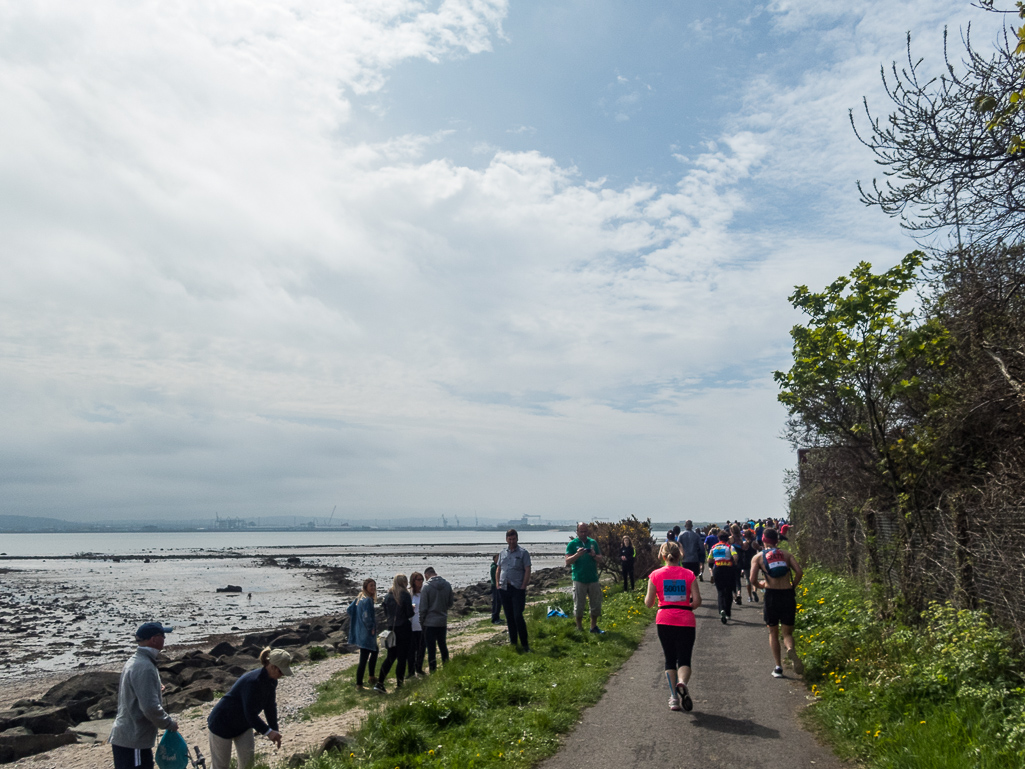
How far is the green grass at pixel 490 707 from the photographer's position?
23.1 ft

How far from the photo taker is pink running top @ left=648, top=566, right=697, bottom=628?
8.15 metres

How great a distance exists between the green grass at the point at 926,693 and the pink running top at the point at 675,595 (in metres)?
1.66

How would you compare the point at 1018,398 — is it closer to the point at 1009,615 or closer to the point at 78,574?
the point at 1009,615

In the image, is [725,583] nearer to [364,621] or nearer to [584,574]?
[584,574]

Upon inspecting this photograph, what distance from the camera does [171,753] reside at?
6.91 metres

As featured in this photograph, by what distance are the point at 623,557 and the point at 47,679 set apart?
18025mm

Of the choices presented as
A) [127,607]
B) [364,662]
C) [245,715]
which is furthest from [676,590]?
[127,607]

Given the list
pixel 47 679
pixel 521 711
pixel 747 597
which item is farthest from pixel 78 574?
pixel 521 711

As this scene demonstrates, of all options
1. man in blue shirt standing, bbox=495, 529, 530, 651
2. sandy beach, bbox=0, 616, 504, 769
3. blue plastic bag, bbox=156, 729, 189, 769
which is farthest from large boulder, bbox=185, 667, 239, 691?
blue plastic bag, bbox=156, 729, 189, 769

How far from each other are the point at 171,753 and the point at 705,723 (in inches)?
213

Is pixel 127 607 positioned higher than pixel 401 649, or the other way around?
pixel 401 649

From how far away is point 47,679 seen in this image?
2153 cm

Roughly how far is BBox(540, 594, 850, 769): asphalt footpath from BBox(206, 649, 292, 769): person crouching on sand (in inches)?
117

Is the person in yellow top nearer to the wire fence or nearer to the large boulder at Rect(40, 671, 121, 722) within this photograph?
the wire fence
